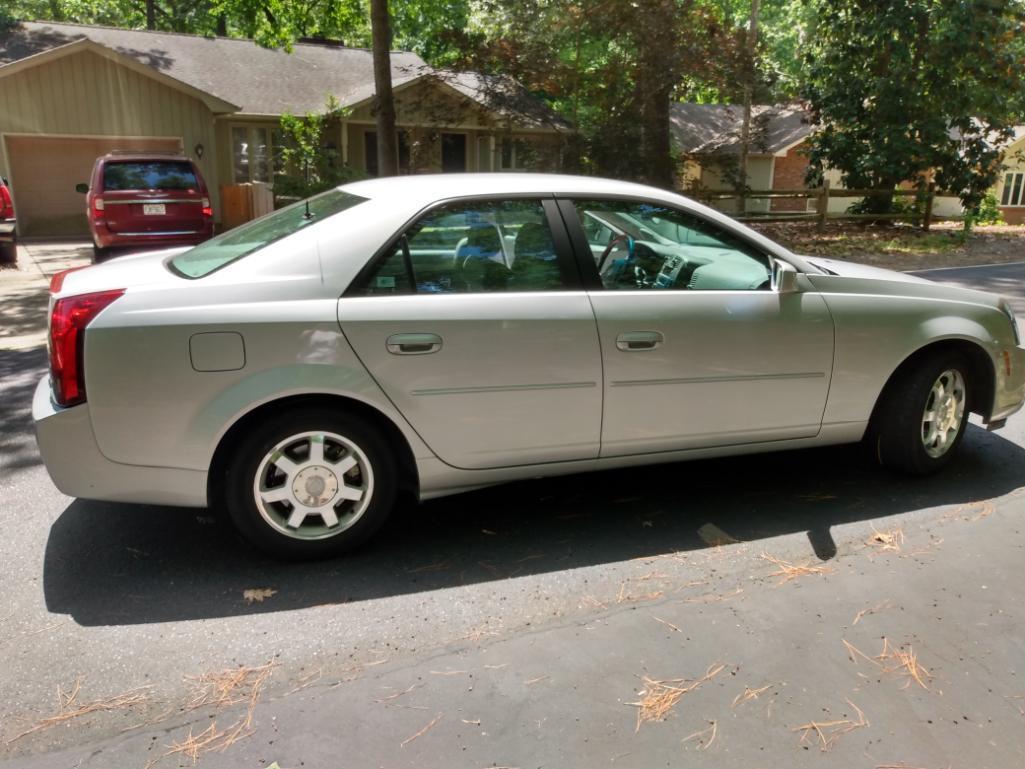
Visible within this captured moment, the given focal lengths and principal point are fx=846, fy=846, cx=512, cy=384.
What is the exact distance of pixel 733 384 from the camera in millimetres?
3971

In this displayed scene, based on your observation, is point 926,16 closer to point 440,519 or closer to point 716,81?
point 716,81

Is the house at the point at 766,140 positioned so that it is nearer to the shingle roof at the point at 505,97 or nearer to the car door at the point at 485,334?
the shingle roof at the point at 505,97

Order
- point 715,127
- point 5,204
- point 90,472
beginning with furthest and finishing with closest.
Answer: point 715,127
point 5,204
point 90,472

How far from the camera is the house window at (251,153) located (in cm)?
2186

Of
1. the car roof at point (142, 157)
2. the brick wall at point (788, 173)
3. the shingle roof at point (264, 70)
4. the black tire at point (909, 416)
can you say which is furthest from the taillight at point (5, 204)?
the brick wall at point (788, 173)

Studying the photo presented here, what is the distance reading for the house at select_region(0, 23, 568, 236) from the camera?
60.4 feet

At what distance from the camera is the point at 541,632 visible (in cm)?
312

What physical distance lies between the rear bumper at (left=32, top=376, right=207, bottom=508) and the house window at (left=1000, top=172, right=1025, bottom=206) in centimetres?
4399

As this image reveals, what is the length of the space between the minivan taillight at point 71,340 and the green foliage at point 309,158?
14.7m

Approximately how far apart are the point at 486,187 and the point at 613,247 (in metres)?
0.67

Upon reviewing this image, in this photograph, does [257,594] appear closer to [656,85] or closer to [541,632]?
[541,632]

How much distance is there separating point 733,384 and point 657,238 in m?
0.81

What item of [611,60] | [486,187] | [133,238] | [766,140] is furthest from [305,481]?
[766,140]

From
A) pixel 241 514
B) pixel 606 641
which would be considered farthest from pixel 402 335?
pixel 606 641
